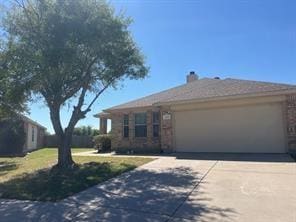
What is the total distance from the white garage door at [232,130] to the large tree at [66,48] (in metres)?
4.94

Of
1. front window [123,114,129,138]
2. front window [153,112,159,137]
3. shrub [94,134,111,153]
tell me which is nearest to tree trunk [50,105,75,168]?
front window [153,112,159,137]

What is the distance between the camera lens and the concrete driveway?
597cm

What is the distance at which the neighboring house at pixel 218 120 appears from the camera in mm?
14141

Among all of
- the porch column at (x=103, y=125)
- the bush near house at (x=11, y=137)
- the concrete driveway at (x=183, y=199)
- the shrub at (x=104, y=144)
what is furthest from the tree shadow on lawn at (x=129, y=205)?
the porch column at (x=103, y=125)

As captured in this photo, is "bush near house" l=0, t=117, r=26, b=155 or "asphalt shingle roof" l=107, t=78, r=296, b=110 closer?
"asphalt shingle roof" l=107, t=78, r=296, b=110

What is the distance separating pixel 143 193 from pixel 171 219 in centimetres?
224

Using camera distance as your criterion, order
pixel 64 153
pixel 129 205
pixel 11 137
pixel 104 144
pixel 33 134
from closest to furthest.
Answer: pixel 129 205 < pixel 64 153 < pixel 104 144 < pixel 11 137 < pixel 33 134

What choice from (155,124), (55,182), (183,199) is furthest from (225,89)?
(183,199)

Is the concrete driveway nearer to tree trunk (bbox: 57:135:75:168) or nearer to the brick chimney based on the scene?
tree trunk (bbox: 57:135:75:168)

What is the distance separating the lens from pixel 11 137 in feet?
83.5

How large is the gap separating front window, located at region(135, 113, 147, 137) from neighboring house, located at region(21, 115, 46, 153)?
1176 cm

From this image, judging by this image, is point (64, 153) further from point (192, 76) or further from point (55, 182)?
point (192, 76)

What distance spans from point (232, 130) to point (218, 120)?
0.87 m

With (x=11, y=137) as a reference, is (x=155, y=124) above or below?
above
